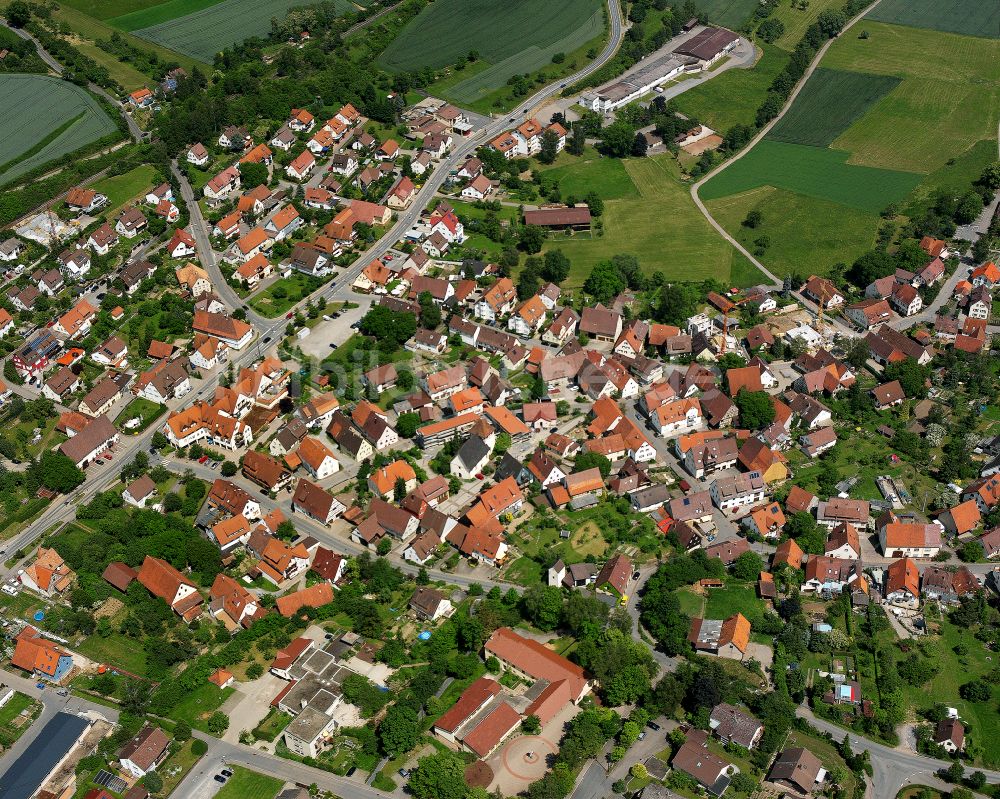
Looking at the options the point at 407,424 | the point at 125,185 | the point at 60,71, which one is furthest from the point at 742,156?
the point at 60,71

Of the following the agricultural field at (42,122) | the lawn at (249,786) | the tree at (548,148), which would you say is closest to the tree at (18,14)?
the agricultural field at (42,122)

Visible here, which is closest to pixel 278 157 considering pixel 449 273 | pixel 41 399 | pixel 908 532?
pixel 449 273

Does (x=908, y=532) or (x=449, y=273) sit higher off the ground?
(x=449, y=273)

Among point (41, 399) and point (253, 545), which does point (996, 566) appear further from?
point (41, 399)

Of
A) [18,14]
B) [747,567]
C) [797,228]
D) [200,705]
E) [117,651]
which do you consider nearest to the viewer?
[200,705]


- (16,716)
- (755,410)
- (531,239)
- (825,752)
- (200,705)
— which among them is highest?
(531,239)

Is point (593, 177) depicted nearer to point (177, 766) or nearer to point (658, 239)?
point (658, 239)

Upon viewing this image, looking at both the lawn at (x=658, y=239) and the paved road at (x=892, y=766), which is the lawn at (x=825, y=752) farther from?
the lawn at (x=658, y=239)
